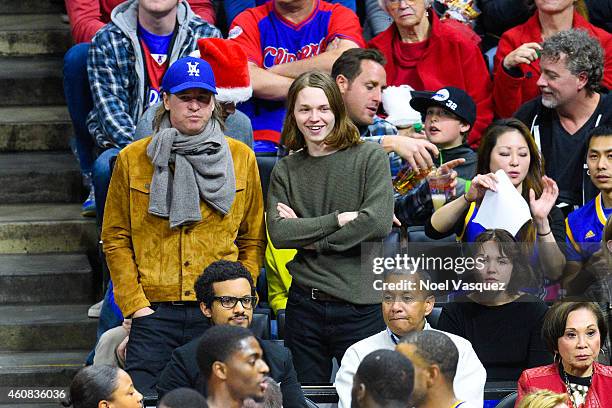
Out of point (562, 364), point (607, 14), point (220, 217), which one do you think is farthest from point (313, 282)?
point (607, 14)

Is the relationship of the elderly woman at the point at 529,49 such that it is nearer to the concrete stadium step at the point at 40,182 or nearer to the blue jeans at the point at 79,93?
the blue jeans at the point at 79,93

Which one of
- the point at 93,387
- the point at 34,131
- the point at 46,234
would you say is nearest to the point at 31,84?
the point at 34,131

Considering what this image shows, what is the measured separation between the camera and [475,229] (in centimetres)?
616

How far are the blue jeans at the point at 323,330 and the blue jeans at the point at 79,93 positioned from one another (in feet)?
7.51

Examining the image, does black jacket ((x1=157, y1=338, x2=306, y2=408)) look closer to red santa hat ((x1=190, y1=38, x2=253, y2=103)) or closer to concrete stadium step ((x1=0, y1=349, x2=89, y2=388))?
red santa hat ((x1=190, y1=38, x2=253, y2=103))

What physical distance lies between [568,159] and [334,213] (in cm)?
161

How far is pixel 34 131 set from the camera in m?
8.70

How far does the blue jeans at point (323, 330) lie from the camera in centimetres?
591

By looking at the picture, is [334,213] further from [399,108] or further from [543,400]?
[399,108]

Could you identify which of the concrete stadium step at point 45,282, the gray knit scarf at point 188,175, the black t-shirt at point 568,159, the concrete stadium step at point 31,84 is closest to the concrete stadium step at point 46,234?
the concrete stadium step at point 45,282

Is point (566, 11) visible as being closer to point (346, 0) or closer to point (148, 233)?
point (346, 0)

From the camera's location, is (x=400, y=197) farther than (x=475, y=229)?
Yes

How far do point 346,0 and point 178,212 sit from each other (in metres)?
2.59

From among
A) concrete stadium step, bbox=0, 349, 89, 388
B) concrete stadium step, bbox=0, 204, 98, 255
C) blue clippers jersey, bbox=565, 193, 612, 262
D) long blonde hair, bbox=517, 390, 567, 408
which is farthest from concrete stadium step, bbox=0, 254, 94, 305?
long blonde hair, bbox=517, 390, 567, 408
